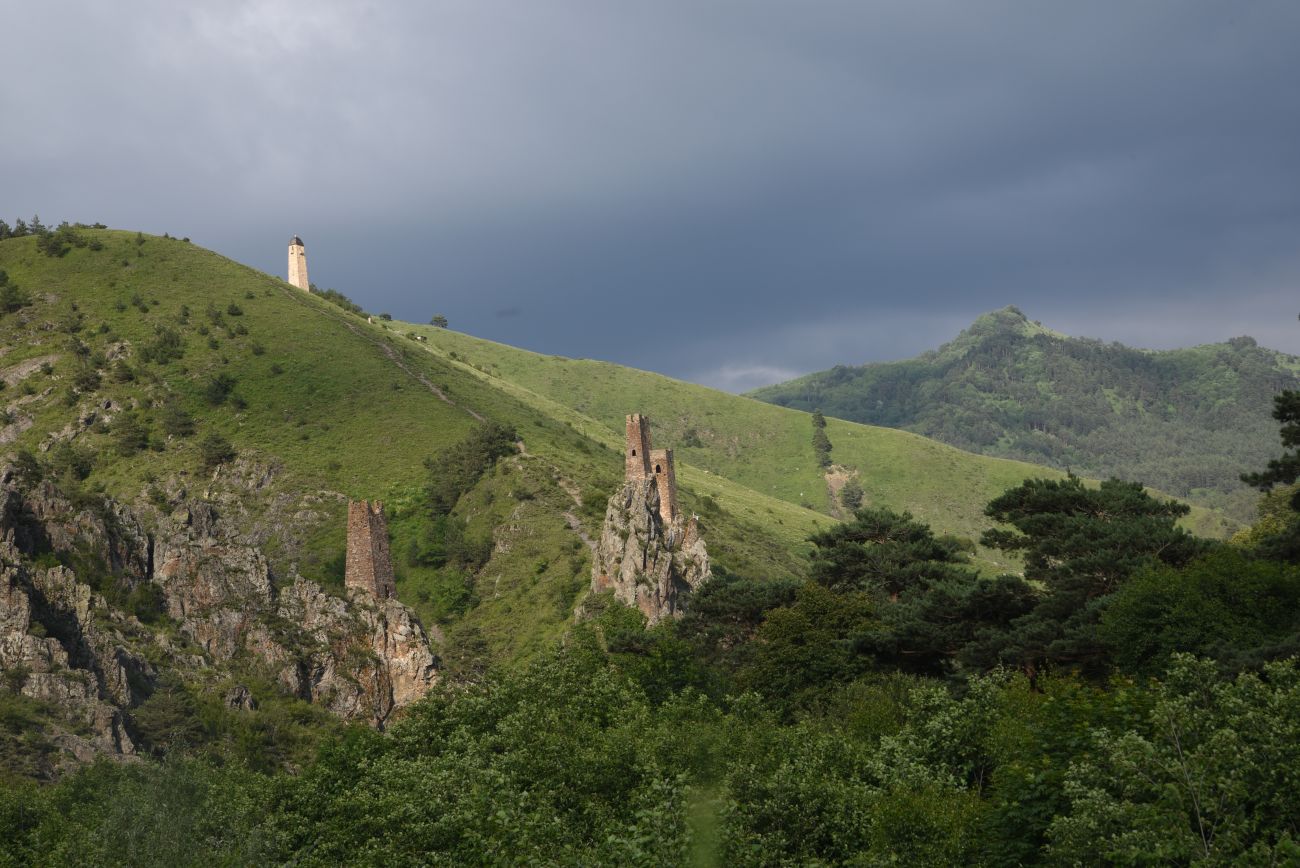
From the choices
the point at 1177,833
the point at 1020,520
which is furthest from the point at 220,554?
the point at 1177,833

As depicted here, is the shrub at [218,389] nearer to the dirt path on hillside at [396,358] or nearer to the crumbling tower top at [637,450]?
the dirt path on hillside at [396,358]

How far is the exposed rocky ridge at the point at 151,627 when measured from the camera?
61.9 m

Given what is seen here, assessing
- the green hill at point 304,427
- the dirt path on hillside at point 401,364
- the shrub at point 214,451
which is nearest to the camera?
the green hill at point 304,427

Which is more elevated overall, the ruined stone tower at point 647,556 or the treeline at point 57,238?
the treeline at point 57,238

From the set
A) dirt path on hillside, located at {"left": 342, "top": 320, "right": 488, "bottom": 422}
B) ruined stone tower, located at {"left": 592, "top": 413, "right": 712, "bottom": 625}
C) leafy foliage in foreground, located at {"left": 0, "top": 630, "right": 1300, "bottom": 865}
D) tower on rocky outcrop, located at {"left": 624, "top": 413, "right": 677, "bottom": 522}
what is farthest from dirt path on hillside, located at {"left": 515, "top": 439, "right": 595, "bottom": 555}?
leafy foliage in foreground, located at {"left": 0, "top": 630, "right": 1300, "bottom": 865}

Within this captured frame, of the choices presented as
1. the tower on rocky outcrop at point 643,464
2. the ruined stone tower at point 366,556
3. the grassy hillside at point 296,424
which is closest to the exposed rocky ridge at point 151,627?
the ruined stone tower at point 366,556

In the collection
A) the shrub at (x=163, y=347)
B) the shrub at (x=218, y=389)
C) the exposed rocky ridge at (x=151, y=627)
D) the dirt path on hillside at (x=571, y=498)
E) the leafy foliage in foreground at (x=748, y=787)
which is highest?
the shrub at (x=163, y=347)

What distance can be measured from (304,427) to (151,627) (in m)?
68.1

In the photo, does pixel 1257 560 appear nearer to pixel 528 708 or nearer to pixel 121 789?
pixel 528 708

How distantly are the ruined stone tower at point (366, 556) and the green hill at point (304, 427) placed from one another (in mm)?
15716

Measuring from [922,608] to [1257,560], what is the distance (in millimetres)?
15381

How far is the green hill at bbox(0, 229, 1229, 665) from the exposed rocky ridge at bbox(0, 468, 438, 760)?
66.5ft

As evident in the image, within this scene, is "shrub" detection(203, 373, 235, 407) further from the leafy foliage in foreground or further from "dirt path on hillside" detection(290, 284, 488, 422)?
the leafy foliage in foreground

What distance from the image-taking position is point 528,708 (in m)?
56.0
